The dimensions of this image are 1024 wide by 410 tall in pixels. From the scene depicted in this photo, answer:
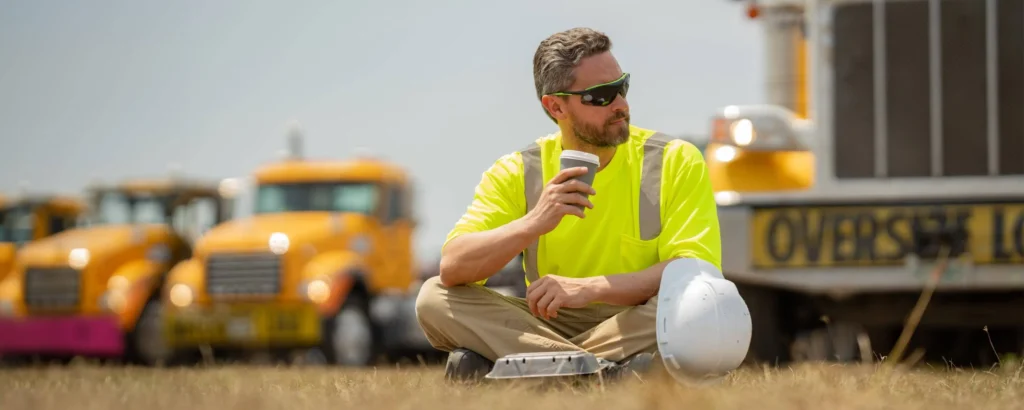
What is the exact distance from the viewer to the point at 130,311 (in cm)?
1486

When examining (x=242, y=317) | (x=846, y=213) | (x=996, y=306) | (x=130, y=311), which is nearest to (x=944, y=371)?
(x=846, y=213)

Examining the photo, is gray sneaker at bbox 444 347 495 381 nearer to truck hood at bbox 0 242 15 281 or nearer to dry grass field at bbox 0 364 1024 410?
dry grass field at bbox 0 364 1024 410

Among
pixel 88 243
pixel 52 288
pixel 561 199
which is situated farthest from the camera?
pixel 88 243

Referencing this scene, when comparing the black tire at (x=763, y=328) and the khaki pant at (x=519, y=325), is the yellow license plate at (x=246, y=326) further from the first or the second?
the khaki pant at (x=519, y=325)

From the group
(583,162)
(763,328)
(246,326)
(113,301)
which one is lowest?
(246,326)

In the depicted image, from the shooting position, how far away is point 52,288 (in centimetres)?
1534

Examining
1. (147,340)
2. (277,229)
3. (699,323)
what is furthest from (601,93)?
(147,340)

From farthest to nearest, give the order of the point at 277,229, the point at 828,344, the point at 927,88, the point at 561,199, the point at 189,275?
the point at 189,275
the point at 277,229
the point at 828,344
the point at 927,88
the point at 561,199

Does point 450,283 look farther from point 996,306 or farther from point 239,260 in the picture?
point 239,260

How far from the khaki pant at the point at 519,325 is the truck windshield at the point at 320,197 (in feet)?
34.1

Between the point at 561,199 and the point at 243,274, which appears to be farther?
the point at 243,274

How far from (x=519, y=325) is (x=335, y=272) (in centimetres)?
988

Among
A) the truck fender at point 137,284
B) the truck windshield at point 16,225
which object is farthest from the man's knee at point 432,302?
the truck windshield at point 16,225

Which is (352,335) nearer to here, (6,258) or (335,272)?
(335,272)
